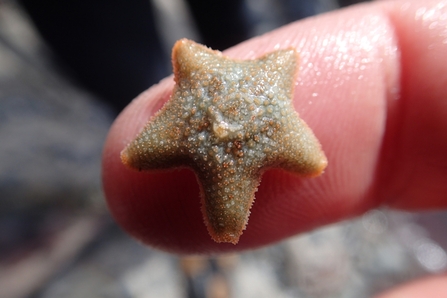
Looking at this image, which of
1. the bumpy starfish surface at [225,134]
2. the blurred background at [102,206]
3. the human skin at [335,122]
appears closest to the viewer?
the bumpy starfish surface at [225,134]

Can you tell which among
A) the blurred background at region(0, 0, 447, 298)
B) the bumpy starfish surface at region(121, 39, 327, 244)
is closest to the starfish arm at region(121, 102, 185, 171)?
the bumpy starfish surface at region(121, 39, 327, 244)

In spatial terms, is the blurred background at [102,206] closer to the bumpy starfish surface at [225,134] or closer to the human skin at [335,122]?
the human skin at [335,122]

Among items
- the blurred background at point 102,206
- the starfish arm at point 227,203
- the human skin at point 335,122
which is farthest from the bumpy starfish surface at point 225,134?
the blurred background at point 102,206

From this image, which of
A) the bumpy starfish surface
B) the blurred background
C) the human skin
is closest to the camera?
the bumpy starfish surface

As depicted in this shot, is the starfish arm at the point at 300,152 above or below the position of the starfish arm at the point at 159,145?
below

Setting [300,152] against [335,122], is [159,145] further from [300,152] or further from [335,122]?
[335,122]

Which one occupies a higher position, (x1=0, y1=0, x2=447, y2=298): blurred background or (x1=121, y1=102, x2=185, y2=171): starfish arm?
(x1=121, y1=102, x2=185, y2=171): starfish arm

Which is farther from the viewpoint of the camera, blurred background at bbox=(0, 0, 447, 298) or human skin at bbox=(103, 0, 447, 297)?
blurred background at bbox=(0, 0, 447, 298)

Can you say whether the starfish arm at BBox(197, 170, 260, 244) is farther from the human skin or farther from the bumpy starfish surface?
the human skin
